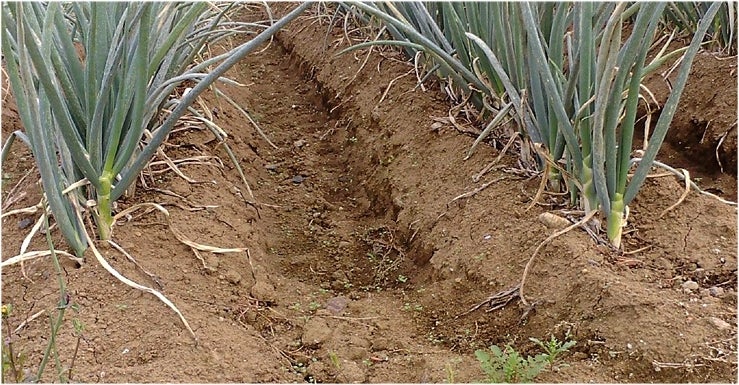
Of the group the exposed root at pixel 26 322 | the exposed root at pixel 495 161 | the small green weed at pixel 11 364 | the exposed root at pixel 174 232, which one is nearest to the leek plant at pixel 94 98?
the exposed root at pixel 174 232

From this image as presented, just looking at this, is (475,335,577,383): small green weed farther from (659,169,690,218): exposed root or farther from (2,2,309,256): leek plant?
(2,2,309,256): leek plant

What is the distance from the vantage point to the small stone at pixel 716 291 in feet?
4.14

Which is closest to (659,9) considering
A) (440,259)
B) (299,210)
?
(440,259)

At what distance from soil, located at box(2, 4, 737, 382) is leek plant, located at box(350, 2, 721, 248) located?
13 cm

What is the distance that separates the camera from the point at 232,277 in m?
1.52

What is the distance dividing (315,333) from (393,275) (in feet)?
1.37

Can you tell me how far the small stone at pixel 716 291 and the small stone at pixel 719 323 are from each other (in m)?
0.08

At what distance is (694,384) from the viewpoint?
110cm

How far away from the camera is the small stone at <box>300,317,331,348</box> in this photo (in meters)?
1.39

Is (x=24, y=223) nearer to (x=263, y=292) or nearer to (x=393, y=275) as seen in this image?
(x=263, y=292)

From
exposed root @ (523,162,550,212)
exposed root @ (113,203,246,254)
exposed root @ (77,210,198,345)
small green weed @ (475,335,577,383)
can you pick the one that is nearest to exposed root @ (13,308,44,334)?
exposed root @ (77,210,198,345)

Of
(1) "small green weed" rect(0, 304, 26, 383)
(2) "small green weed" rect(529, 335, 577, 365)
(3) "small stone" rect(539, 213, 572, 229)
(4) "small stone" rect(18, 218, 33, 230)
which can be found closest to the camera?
(1) "small green weed" rect(0, 304, 26, 383)

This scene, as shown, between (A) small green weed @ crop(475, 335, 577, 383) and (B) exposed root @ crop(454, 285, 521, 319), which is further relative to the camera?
(B) exposed root @ crop(454, 285, 521, 319)

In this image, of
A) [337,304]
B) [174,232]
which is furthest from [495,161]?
[174,232]
